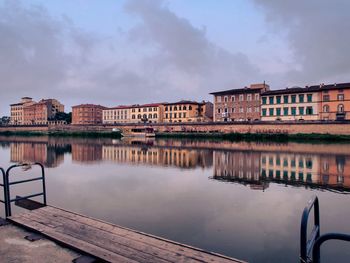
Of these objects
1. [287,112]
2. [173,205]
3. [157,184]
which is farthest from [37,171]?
[287,112]

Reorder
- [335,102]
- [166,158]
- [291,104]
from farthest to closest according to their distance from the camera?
[291,104]
[335,102]
[166,158]

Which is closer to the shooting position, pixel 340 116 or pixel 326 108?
pixel 340 116

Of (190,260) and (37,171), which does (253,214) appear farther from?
(37,171)

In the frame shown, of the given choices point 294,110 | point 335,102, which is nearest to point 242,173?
point 335,102

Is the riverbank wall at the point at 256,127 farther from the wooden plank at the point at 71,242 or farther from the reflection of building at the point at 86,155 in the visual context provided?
the wooden plank at the point at 71,242

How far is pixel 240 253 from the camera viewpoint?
265 inches

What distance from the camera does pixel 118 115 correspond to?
4146 inches

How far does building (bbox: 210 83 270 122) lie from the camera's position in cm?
6781

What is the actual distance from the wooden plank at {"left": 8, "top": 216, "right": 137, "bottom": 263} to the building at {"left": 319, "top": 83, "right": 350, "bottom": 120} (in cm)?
6130

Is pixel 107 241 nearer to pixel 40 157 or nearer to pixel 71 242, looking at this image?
pixel 71 242

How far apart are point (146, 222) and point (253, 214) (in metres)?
3.80

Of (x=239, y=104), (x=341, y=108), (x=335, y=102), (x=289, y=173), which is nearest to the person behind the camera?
(x=289, y=173)

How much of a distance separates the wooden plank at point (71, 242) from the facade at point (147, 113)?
85.2m

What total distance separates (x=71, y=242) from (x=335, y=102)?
61.9 m
